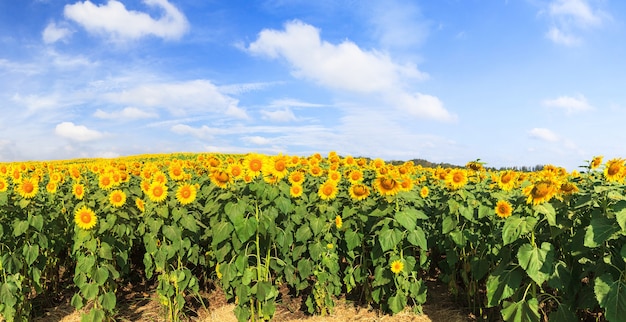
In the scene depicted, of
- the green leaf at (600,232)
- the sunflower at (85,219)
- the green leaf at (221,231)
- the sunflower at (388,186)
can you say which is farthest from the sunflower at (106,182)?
the green leaf at (600,232)

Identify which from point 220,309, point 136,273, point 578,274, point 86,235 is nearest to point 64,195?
point 136,273

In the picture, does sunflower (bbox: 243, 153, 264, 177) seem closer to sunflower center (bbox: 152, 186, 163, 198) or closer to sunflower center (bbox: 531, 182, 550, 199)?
sunflower center (bbox: 152, 186, 163, 198)

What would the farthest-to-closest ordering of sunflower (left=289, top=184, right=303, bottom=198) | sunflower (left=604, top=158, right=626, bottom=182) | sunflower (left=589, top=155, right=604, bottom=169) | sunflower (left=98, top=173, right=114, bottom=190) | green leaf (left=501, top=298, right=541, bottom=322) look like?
sunflower (left=98, top=173, right=114, bottom=190) → sunflower (left=289, top=184, right=303, bottom=198) → sunflower (left=589, top=155, right=604, bottom=169) → sunflower (left=604, top=158, right=626, bottom=182) → green leaf (left=501, top=298, right=541, bottom=322)

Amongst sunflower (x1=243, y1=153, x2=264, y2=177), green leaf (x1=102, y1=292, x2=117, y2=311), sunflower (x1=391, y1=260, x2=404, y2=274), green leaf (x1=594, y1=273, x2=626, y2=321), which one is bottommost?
green leaf (x1=102, y1=292, x2=117, y2=311)

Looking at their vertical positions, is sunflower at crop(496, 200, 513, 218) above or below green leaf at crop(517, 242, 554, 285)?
above

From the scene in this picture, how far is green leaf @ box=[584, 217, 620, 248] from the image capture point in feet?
12.9

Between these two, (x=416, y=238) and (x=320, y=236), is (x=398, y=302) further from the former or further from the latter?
(x=320, y=236)

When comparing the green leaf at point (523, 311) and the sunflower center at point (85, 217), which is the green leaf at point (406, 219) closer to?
the green leaf at point (523, 311)

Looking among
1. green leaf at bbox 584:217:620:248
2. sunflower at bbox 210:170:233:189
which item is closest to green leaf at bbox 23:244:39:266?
sunflower at bbox 210:170:233:189

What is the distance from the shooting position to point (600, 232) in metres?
3.98

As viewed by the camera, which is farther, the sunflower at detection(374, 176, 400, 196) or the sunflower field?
the sunflower at detection(374, 176, 400, 196)

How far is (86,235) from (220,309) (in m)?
2.41

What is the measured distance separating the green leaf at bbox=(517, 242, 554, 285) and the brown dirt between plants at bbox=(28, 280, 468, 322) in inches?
91.3

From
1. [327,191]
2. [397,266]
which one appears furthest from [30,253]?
[397,266]
